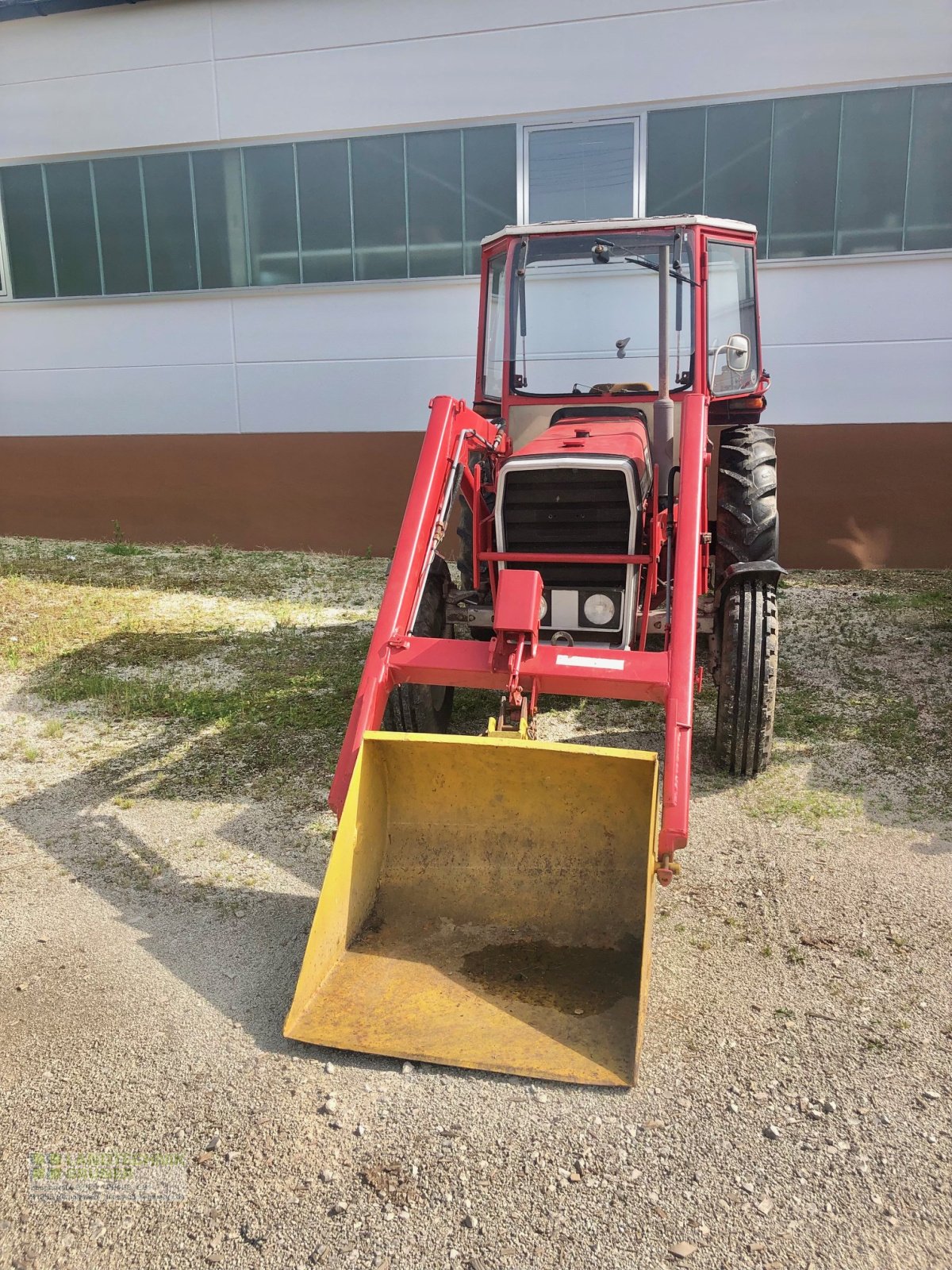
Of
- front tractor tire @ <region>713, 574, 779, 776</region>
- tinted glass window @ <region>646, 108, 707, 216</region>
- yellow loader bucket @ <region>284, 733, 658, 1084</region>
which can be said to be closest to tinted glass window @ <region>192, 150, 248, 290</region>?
tinted glass window @ <region>646, 108, 707, 216</region>

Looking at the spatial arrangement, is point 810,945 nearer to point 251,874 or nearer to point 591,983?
point 591,983

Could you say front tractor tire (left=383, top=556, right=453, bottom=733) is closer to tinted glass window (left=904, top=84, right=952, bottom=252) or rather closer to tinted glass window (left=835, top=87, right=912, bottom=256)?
tinted glass window (left=835, top=87, right=912, bottom=256)

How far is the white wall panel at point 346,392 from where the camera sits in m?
9.84

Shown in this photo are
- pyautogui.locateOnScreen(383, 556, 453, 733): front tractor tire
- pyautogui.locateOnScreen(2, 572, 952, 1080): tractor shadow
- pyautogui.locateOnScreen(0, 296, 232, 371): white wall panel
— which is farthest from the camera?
pyautogui.locateOnScreen(0, 296, 232, 371): white wall panel

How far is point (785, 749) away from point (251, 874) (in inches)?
115

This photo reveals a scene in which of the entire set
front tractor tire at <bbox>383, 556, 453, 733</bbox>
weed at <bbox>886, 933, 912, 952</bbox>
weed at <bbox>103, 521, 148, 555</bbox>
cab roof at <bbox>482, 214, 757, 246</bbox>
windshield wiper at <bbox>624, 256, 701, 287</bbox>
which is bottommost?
weed at <bbox>886, 933, 912, 952</bbox>

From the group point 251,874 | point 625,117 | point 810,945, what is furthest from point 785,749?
point 625,117

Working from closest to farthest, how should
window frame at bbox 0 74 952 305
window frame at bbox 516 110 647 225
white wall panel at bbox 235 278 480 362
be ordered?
window frame at bbox 0 74 952 305, window frame at bbox 516 110 647 225, white wall panel at bbox 235 278 480 362

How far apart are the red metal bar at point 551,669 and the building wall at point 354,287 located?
5788 mm

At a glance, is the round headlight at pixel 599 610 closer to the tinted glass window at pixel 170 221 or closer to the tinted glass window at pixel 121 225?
the tinted glass window at pixel 170 221

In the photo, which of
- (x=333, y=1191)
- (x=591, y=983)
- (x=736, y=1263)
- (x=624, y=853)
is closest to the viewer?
(x=736, y=1263)

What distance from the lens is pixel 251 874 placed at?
429cm

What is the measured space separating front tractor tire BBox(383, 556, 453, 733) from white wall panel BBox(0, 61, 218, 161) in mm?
7033

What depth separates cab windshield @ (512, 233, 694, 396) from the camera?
16.6ft
